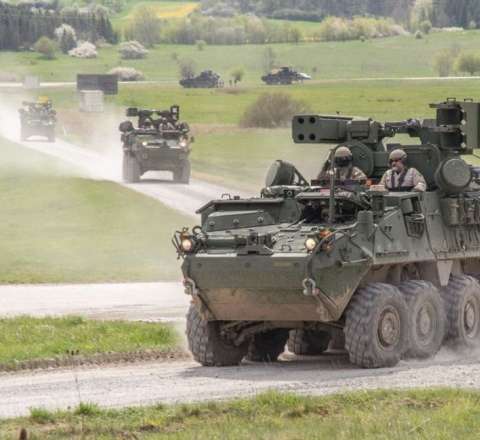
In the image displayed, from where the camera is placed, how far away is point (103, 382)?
21516mm

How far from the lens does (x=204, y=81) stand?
159500 millimetres

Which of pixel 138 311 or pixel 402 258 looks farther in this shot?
pixel 138 311

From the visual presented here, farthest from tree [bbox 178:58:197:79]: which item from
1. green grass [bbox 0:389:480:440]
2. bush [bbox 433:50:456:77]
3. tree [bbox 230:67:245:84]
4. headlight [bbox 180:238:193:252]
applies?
green grass [bbox 0:389:480:440]

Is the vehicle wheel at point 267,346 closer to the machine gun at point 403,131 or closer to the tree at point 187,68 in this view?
the machine gun at point 403,131

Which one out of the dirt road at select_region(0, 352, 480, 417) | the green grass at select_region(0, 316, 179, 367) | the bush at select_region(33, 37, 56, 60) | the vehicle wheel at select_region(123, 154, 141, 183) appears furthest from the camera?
the bush at select_region(33, 37, 56, 60)

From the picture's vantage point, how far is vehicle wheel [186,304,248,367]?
23.6 metres

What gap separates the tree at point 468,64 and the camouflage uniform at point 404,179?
441 ft

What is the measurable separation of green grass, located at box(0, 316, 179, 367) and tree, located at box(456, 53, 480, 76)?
132 meters

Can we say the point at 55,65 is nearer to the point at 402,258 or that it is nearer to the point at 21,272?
the point at 21,272

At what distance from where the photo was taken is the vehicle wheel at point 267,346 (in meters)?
24.7

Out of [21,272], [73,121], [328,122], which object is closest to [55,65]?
[73,121]

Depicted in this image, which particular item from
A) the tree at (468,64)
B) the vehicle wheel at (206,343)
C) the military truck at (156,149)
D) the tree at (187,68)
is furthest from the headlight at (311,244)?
the tree at (187,68)

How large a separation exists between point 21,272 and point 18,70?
140 metres

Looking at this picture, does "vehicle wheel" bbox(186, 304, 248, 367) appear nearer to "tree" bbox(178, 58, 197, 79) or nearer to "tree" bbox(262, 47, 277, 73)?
"tree" bbox(178, 58, 197, 79)
